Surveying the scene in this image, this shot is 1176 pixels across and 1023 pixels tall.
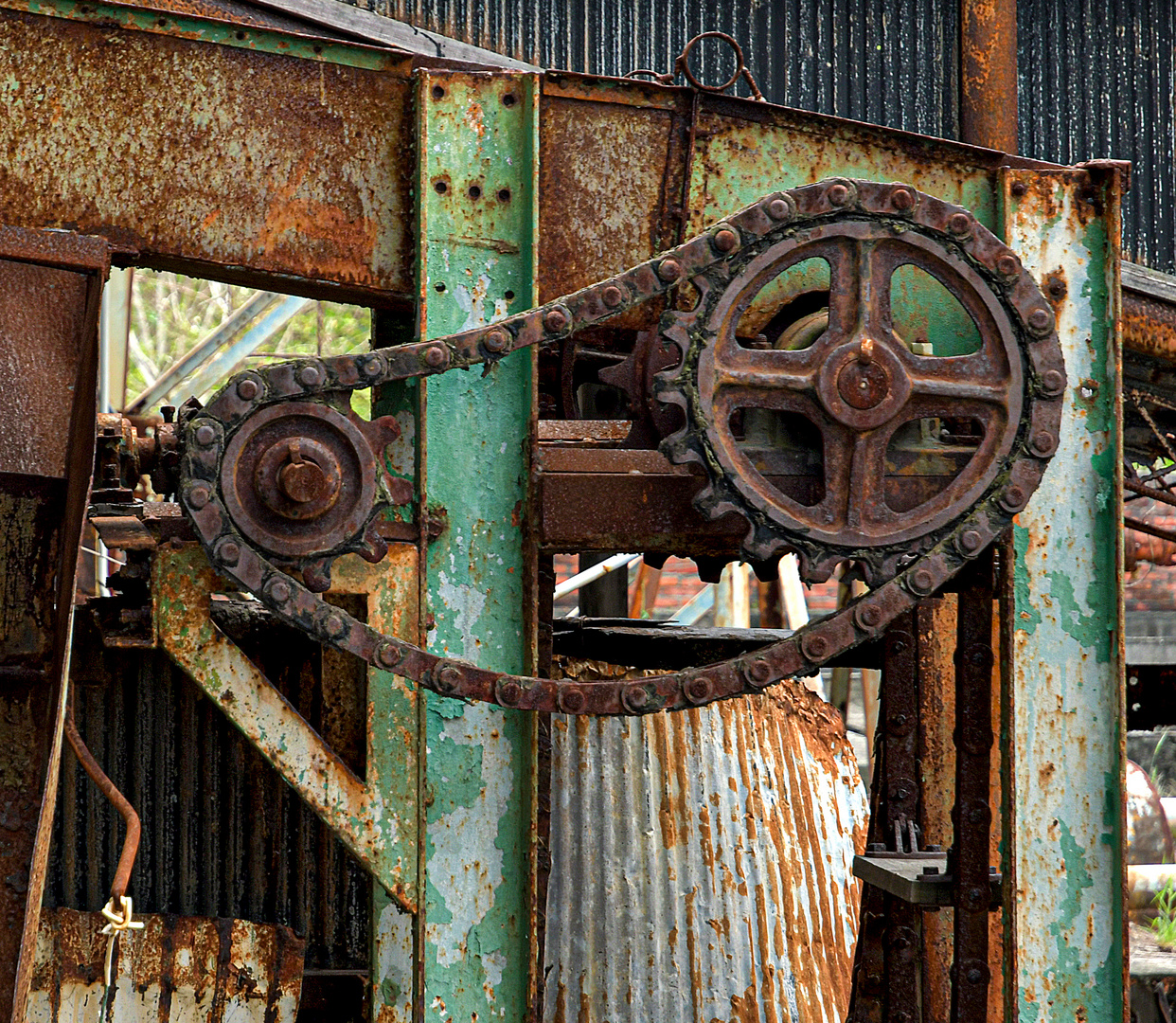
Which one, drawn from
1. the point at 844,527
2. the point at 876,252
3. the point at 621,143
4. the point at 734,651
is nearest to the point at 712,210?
the point at 621,143

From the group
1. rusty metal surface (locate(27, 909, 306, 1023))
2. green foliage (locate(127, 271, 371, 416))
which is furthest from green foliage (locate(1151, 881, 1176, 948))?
green foliage (locate(127, 271, 371, 416))

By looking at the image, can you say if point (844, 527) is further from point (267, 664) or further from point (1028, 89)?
point (1028, 89)

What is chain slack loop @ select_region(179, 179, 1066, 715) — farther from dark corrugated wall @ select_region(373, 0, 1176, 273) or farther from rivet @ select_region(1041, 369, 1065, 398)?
dark corrugated wall @ select_region(373, 0, 1176, 273)

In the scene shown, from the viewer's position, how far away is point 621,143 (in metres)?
2.55

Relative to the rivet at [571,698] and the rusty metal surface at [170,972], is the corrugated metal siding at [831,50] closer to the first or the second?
the rusty metal surface at [170,972]

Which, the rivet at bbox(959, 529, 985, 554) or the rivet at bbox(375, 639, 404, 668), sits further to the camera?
the rivet at bbox(959, 529, 985, 554)

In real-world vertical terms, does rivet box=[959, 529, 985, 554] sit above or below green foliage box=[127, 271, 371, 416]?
below

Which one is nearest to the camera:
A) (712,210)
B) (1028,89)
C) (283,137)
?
(283,137)

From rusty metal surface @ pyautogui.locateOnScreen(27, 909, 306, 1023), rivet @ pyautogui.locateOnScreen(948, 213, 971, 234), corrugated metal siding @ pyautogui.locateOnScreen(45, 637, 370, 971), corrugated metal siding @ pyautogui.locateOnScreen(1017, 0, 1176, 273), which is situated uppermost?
corrugated metal siding @ pyautogui.locateOnScreen(1017, 0, 1176, 273)

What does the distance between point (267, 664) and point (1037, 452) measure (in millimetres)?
2143

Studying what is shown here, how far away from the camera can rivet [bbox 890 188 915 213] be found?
2273 mm

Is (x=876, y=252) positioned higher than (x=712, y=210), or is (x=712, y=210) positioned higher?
(x=712, y=210)

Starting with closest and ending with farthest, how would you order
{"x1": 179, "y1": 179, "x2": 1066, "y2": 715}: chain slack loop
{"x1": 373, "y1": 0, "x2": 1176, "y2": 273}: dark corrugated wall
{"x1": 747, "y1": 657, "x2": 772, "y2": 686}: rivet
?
{"x1": 179, "y1": 179, "x2": 1066, "y2": 715}: chain slack loop < {"x1": 747, "y1": 657, "x2": 772, "y2": 686}: rivet < {"x1": 373, "y1": 0, "x2": 1176, "y2": 273}: dark corrugated wall

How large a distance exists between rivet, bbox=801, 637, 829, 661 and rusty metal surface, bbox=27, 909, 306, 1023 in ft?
6.75
